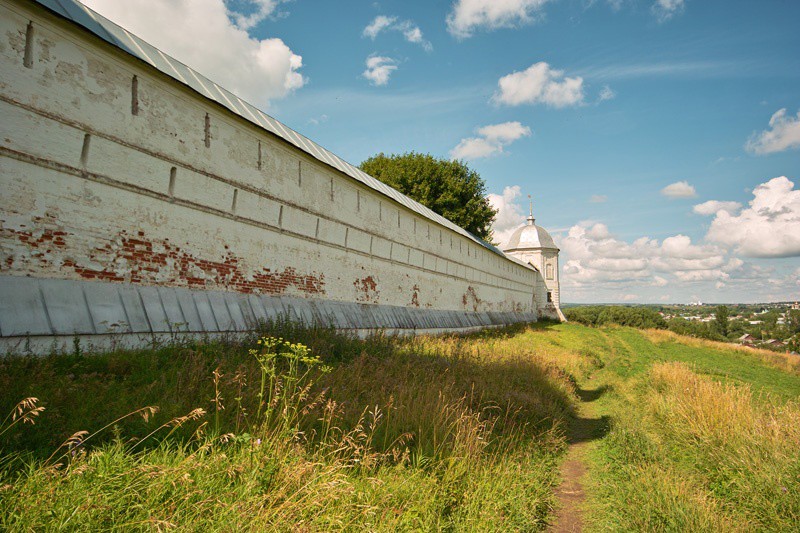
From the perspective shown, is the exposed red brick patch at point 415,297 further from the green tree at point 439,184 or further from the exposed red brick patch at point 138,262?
the green tree at point 439,184

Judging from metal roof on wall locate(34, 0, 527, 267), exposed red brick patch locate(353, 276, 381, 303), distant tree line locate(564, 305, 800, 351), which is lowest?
distant tree line locate(564, 305, 800, 351)

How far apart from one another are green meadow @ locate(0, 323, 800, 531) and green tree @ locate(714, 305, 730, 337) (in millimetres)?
93380

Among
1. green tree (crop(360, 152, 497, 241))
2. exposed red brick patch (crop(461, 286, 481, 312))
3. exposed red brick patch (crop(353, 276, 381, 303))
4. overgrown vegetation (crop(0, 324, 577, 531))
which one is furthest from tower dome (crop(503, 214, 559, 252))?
overgrown vegetation (crop(0, 324, 577, 531))

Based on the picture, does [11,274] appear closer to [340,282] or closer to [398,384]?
[398,384]

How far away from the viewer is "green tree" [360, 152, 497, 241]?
2658cm

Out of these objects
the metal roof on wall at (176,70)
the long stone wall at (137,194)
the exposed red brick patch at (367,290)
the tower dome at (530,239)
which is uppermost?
the tower dome at (530,239)

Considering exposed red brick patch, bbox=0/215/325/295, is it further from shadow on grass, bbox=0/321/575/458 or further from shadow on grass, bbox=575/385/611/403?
shadow on grass, bbox=575/385/611/403

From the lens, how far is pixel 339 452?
3.54 metres

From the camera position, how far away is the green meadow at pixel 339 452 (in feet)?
8.14

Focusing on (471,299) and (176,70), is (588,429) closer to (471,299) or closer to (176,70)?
A: (176,70)

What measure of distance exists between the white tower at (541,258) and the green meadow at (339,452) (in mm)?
32565

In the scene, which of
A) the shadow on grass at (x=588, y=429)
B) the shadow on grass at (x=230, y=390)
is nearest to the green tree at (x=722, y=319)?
the shadow on grass at (x=588, y=429)

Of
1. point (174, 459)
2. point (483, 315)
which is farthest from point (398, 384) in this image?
point (483, 315)

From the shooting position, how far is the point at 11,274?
493cm
